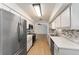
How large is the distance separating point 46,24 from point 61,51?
8.97 m

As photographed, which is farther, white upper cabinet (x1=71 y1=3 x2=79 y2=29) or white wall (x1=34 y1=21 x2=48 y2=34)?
white wall (x1=34 y1=21 x2=48 y2=34)

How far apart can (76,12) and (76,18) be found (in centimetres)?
12

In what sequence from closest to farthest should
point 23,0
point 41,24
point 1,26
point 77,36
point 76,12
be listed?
point 23,0, point 1,26, point 76,12, point 77,36, point 41,24

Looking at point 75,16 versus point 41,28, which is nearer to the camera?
point 75,16

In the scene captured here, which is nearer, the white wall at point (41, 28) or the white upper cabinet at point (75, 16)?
the white upper cabinet at point (75, 16)

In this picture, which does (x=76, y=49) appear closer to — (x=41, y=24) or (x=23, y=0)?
(x=23, y=0)

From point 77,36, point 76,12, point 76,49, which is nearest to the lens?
point 76,49

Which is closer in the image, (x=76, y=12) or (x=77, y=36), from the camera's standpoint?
(x=76, y=12)

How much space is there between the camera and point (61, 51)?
6.73ft

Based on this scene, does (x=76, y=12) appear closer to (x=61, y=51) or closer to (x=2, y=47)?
(x=61, y=51)

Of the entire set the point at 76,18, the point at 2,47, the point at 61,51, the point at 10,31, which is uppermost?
the point at 76,18

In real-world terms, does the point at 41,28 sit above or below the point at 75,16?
below
